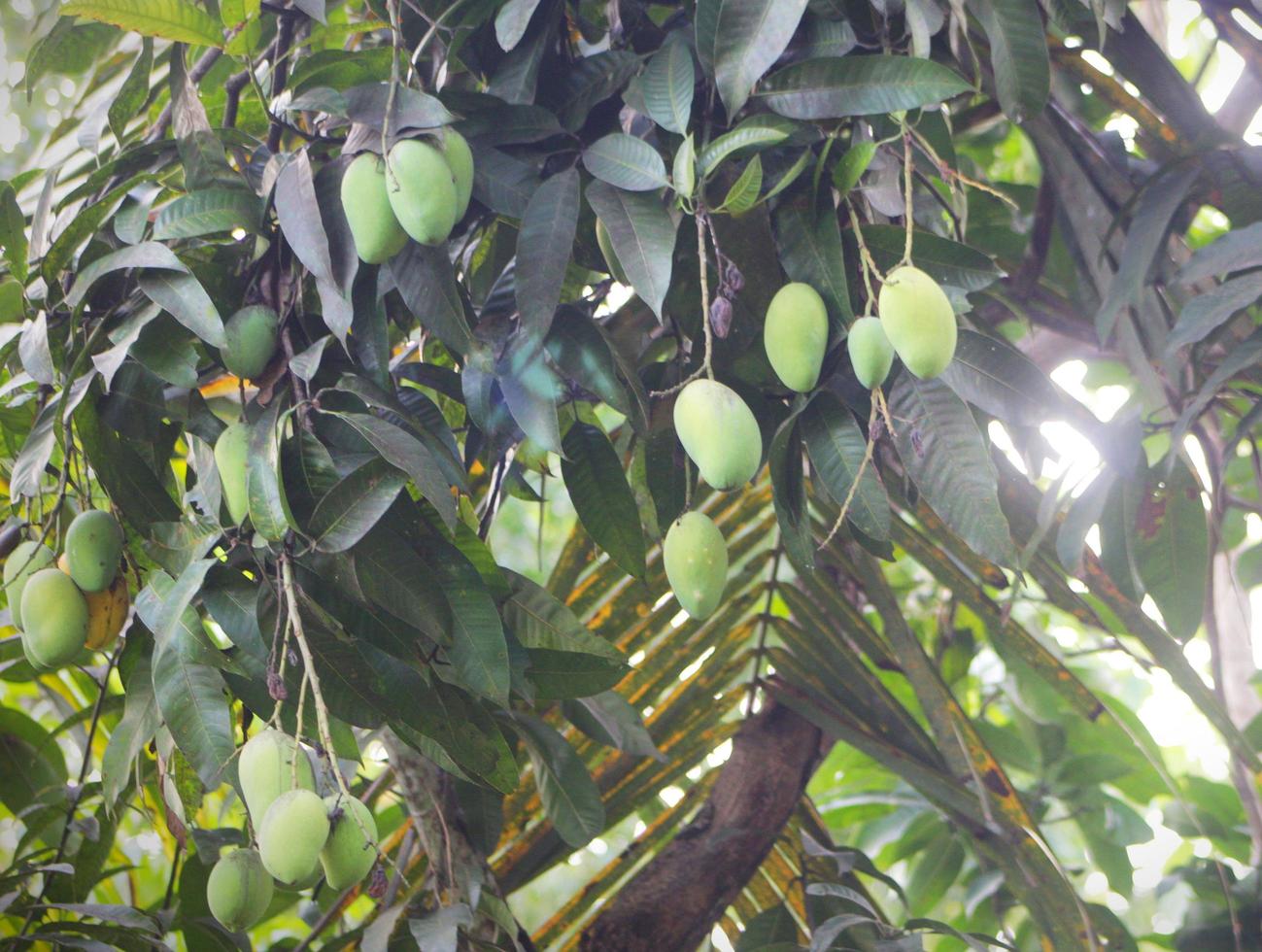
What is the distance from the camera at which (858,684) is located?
51.7 inches

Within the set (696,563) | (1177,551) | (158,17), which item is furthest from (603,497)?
(1177,551)

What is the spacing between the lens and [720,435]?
735 millimetres

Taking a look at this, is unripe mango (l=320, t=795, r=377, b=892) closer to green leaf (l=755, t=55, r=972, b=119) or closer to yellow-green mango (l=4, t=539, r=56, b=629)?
yellow-green mango (l=4, t=539, r=56, b=629)

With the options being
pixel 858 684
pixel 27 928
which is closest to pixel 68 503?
pixel 27 928

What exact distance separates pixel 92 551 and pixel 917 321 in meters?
0.55

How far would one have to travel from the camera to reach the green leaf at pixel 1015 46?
844 millimetres

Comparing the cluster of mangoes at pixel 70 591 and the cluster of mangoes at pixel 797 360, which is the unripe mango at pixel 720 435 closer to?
the cluster of mangoes at pixel 797 360

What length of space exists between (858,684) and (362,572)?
692mm

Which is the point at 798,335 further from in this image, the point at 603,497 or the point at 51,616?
the point at 51,616

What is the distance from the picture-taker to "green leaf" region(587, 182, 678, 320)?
2.43 feet

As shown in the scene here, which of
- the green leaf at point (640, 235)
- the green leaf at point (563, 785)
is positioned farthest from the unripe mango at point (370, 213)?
the green leaf at point (563, 785)

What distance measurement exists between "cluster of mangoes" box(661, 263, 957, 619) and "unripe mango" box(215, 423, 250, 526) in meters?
0.26

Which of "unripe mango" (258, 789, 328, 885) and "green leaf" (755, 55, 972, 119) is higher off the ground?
"green leaf" (755, 55, 972, 119)

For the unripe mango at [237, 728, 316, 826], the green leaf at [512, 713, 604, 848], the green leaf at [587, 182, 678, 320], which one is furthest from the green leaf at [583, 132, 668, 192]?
the green leaf at [512, 713, 604, 848]
